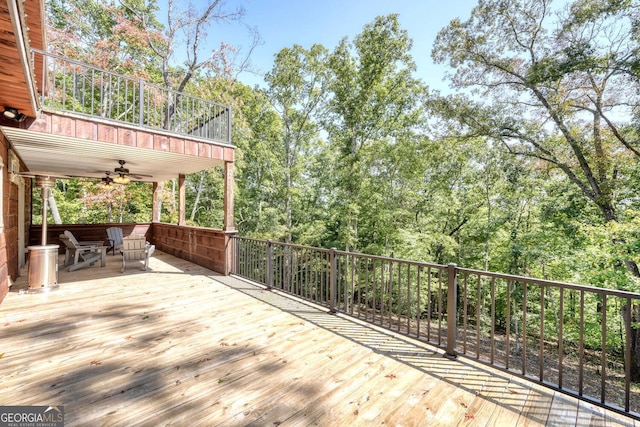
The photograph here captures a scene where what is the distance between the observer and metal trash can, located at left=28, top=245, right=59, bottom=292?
4.43 m

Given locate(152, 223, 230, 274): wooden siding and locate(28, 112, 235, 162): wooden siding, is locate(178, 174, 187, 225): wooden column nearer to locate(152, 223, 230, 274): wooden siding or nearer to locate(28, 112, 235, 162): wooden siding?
locate(152, 223, 230, 274): wooden siding

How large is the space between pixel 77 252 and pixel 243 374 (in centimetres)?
632

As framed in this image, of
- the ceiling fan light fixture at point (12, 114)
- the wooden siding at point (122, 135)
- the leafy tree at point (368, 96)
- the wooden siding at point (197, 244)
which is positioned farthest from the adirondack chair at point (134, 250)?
the leafy tree at point (368, 96)

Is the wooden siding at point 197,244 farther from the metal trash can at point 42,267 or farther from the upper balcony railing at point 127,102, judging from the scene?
the metal trash can at point 42,267

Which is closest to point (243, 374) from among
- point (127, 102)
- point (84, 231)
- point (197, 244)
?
point (197, 244)

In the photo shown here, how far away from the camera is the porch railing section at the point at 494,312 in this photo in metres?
2.17

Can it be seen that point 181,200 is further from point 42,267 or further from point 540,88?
point 540,88

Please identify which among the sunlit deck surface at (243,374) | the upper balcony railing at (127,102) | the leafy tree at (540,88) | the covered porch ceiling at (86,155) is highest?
the leafy tree at (540,88)

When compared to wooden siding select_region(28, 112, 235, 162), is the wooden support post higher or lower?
lower

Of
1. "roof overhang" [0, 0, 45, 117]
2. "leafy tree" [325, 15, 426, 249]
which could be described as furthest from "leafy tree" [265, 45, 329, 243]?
"roof overhang" [0, 0, 45, 117]

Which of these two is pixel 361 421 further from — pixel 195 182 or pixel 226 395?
pixel 195 182

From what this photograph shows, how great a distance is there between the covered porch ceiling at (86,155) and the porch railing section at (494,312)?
239cm

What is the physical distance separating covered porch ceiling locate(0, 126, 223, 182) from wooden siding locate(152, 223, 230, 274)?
66.7 inches

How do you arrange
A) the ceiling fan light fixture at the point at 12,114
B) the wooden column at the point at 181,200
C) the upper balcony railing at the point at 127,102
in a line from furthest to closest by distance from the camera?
1. the wooden column at the point at 181,200
2. the upper balcony railing at the point at 127,102
3. the ceiling fan light fixture at the point at 12,114
